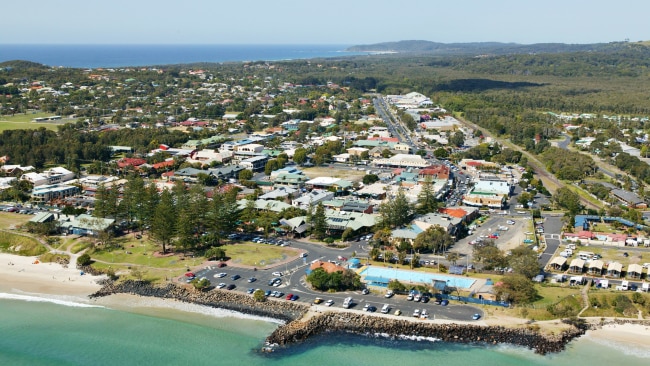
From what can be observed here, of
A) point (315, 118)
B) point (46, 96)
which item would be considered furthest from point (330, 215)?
point (46, 96)

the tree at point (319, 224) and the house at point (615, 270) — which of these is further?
the tree at point (319, 224)

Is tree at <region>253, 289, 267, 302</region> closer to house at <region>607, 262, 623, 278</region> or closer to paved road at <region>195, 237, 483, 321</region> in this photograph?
paved road at <region>195, 237, 483, 321</region>


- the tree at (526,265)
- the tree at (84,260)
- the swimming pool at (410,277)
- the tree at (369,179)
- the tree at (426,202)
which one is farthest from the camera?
the tree at (369,179)

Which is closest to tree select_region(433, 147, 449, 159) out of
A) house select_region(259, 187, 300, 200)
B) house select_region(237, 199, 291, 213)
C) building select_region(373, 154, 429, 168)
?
building select_region(373, 154, 429, 168)

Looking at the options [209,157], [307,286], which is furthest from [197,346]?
[209,157]

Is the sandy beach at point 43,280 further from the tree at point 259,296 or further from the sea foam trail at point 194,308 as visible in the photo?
the tree at point 259,296

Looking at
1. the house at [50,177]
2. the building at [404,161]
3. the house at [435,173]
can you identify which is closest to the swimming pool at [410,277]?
the house at [435,173]

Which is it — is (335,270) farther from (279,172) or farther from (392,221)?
(279,172)
